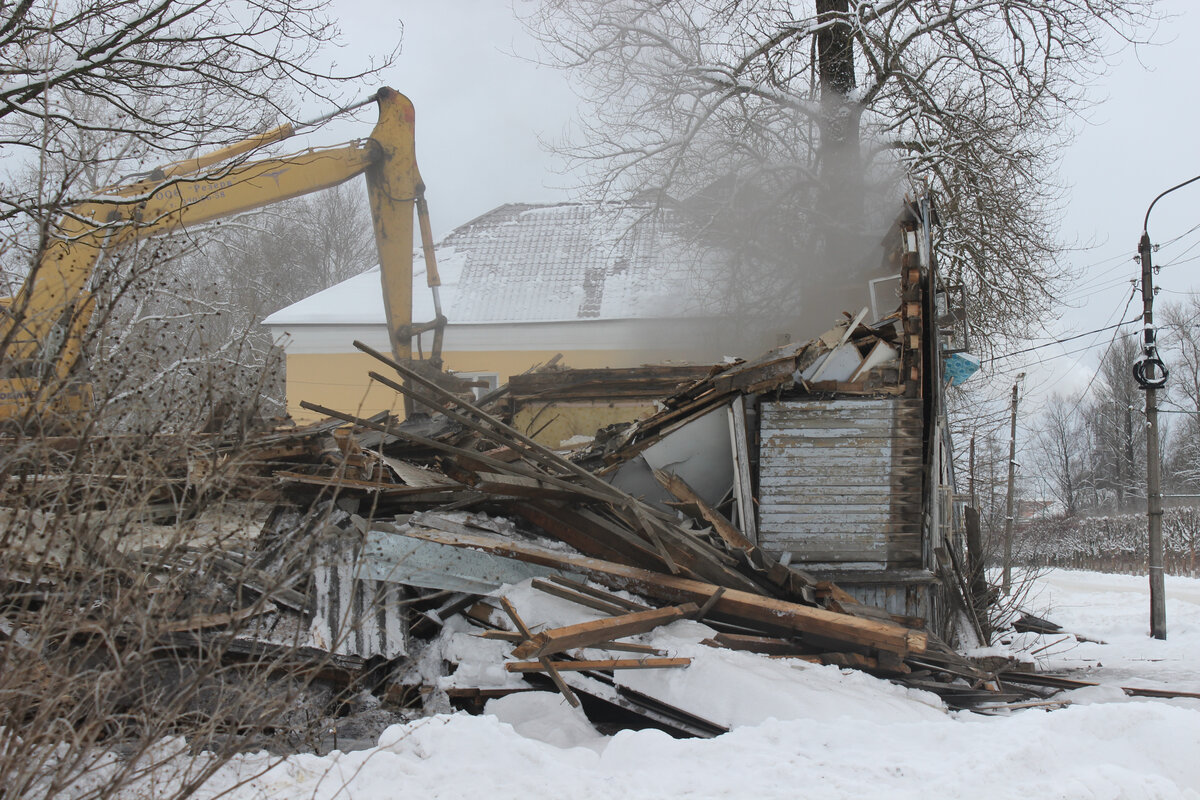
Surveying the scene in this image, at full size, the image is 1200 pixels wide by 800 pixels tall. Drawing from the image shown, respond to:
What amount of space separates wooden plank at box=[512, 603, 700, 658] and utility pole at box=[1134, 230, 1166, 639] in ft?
40.8

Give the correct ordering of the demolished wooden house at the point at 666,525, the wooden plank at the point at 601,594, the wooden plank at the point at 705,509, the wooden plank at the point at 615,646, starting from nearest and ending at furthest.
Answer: the wooden plank at the point at 615,646
the demolished wooden house at the point at 666,525
the wooden plank at the point at 601,594
the wooden plank at the point at 705,509

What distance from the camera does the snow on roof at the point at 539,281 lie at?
67.9ft

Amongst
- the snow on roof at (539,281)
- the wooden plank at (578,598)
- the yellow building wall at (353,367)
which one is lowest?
the wooden plank at (578,598)

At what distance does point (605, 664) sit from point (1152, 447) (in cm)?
1454

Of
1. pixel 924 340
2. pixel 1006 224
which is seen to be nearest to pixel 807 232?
pixel 1006 224

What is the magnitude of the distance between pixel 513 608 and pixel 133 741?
251 cm

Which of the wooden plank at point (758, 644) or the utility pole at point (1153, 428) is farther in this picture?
the utility pole at point (1153, 428)

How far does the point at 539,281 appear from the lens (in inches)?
896

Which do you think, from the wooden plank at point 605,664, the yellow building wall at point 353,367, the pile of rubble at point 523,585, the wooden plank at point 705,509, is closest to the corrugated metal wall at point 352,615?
the pile of rubble at point 523,585

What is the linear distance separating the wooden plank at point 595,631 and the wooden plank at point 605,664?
13 cm

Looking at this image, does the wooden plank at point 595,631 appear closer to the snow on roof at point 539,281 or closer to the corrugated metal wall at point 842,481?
the corrugated metal wall at point 842,481

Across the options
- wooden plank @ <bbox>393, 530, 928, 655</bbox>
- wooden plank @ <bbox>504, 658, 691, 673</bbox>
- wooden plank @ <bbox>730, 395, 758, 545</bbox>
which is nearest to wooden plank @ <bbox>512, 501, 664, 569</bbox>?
wooden plank @ <bbox>393, 530, 928, 655</bbox>

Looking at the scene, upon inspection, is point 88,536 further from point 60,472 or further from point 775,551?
point 775,551

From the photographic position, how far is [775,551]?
28.2ft
